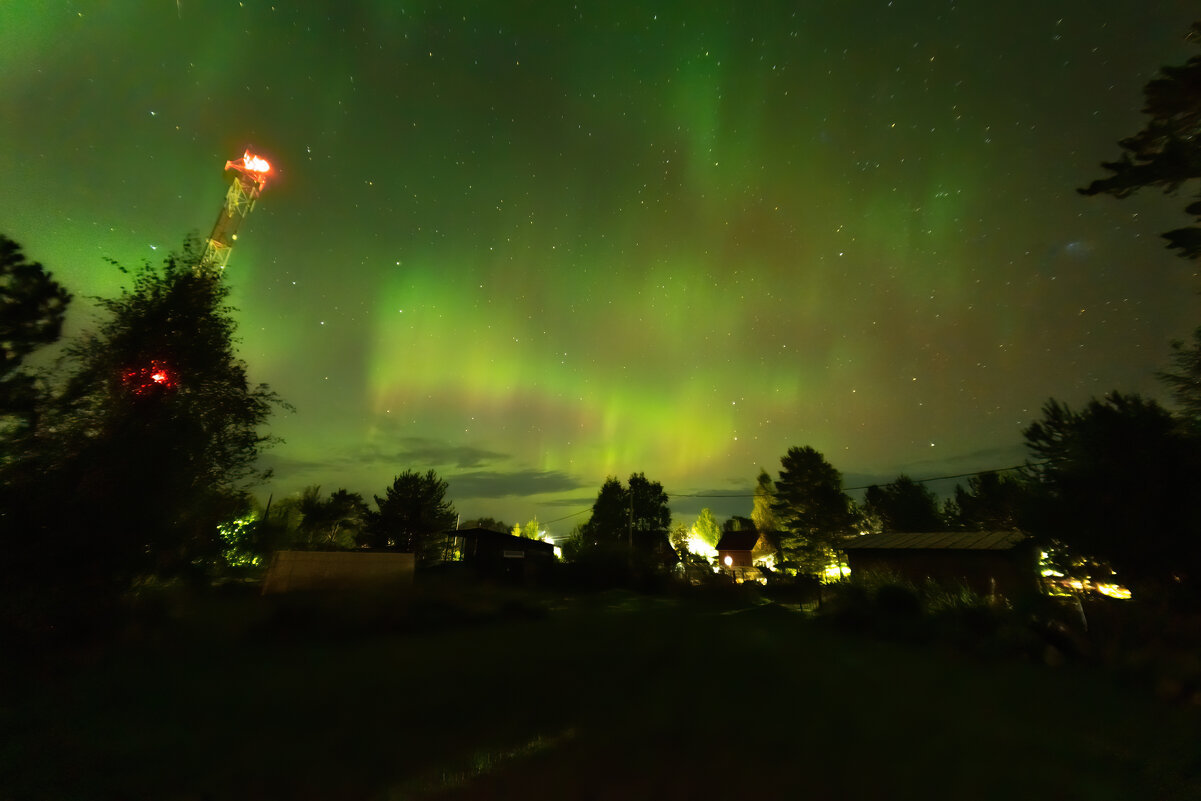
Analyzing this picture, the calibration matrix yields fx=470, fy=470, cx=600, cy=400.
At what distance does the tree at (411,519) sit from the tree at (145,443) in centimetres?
2700

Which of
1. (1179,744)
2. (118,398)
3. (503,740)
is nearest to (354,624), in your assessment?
(118,398)

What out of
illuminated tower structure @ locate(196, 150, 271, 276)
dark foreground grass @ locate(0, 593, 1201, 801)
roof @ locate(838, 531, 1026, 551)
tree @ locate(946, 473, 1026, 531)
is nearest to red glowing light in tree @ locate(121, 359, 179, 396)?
dark foreground grass @ locate(0, 593, 1201, 801)

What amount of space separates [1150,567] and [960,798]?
13.8 meters

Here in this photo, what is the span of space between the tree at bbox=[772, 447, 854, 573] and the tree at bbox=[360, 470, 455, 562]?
107 ft

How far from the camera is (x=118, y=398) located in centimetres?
1234

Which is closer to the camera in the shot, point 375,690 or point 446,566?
point 375,690

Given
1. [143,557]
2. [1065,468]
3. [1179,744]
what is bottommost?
[1179,744]

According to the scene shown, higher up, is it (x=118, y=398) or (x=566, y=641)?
(x=118, y=398)

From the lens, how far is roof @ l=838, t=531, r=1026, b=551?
928 inches

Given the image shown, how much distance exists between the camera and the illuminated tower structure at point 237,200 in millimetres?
31228

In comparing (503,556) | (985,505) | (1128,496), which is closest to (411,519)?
(503,556)

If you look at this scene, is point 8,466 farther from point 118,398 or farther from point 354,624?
point 354,624

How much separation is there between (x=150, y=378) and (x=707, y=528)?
83.2 m

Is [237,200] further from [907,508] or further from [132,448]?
[907,508]
